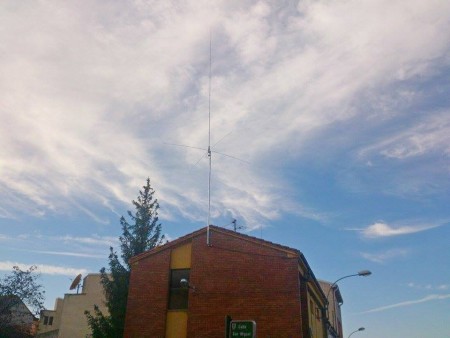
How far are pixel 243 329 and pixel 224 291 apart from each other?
35.8 feet

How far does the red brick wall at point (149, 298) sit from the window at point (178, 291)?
293 millimetres

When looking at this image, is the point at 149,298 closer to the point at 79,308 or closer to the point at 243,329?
the point at 243,329

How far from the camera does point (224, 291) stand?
19797mm

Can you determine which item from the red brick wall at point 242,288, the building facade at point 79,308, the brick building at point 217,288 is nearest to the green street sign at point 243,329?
the brick building at point 217,288

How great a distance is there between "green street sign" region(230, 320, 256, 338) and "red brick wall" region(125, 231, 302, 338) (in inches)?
389

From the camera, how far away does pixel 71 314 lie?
39094 millimetres

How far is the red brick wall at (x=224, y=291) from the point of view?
61.4ft

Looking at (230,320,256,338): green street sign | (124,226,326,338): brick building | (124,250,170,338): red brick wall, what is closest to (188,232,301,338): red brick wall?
(124,226,326,338): brick building

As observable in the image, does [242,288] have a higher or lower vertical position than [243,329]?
higher

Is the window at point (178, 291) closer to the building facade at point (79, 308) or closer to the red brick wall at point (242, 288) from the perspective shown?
the red brick wall at point (242, 288)

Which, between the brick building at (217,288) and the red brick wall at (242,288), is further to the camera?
the brick building at (217,288)

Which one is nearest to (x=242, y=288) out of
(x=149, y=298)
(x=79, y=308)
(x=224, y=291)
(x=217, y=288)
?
(x=224, y=291)

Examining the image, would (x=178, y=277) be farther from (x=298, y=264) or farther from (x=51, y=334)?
(x=51, y=334)

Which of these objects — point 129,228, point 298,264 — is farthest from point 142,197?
point 298,264
